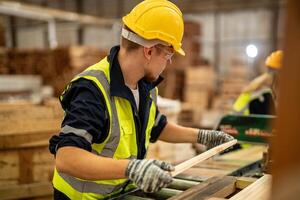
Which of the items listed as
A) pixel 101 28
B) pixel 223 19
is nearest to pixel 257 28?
pixel 223 19

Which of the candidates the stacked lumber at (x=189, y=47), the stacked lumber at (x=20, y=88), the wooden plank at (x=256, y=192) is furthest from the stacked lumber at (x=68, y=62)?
the wooden plank at (x=256, y=192)

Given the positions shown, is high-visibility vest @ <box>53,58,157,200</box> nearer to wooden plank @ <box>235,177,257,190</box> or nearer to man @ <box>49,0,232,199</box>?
man @ <box>49,0,232,199</box>

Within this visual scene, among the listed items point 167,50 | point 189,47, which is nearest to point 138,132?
point 167,50

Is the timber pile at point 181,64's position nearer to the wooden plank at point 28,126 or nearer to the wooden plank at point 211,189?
the wooden plank at point 28,126

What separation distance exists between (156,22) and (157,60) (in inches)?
9.0

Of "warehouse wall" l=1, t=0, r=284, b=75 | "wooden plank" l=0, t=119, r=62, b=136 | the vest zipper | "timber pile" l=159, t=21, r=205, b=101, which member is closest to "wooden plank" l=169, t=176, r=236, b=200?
the vest zipper

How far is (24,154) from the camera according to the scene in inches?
157

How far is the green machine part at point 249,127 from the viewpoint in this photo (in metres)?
3.86

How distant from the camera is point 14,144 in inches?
155

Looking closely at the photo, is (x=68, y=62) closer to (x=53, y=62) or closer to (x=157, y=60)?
(x=53, y=62)

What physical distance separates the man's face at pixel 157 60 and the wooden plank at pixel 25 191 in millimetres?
2353

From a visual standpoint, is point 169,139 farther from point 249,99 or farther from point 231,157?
point 249,99

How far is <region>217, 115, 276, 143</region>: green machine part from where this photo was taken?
3.86m

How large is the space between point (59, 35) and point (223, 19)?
847 centimetres
